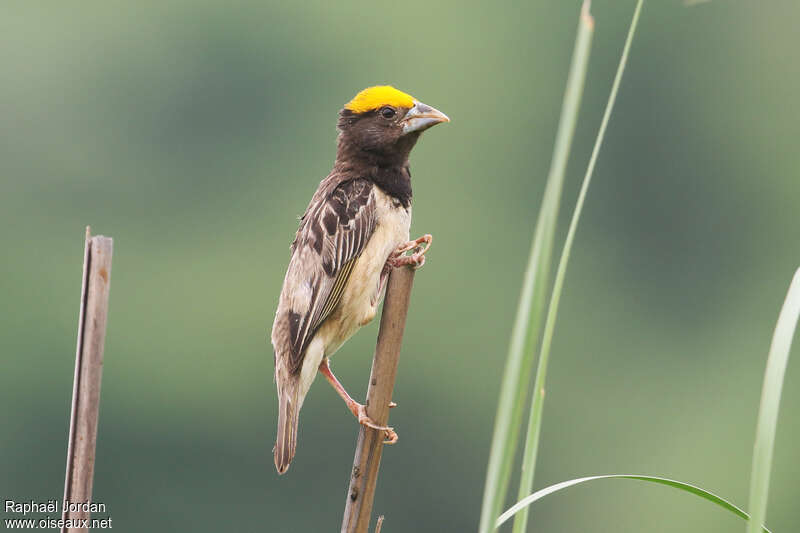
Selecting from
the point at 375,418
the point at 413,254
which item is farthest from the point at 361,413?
the point at 413,254

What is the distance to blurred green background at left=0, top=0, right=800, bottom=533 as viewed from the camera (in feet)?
97.6

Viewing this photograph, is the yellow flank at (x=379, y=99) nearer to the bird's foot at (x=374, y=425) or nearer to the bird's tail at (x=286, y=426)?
the bird's tail at (x=286, y=426)

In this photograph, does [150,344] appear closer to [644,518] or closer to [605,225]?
[644,518]

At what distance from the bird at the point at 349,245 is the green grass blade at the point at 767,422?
1.67m

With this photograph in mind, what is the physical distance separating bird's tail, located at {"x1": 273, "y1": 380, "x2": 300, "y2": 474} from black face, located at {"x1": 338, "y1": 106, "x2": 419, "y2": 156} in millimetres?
965

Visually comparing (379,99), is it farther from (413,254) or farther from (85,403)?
(85,403)

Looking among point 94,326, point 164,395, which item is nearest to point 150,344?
point 164,395

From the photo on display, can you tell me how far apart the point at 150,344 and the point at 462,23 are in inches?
739

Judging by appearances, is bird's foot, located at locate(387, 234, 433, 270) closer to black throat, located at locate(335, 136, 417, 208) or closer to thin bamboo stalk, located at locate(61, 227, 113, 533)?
black throat, located at locate(335, 136, 417, 208)

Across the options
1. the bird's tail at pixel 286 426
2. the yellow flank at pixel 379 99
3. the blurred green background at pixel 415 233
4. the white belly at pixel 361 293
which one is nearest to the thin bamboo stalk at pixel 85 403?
the bird's tail at pixel 286 426

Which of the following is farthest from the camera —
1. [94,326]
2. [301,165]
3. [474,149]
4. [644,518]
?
[474,149]

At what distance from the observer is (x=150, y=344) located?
30.6 metres

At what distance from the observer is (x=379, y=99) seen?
460cm

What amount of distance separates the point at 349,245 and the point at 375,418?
1.30m
